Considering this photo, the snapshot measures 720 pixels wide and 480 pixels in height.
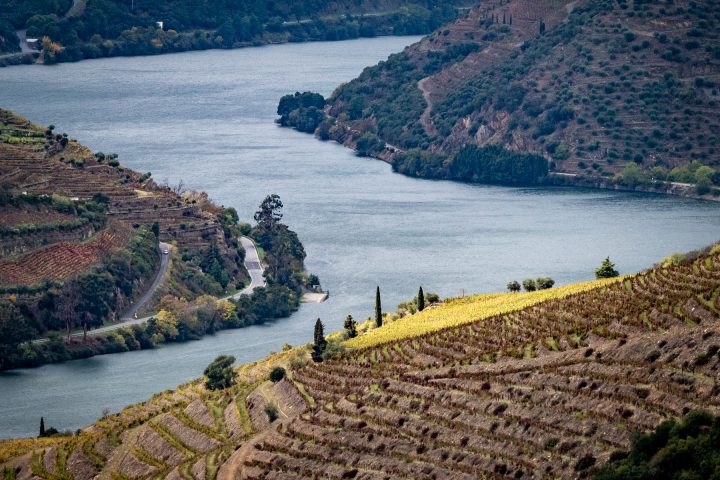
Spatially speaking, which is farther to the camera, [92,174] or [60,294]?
[92,174]

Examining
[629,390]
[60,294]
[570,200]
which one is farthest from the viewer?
[570,200]

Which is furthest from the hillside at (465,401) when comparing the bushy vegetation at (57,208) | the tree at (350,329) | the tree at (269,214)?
the tree at (269,214)

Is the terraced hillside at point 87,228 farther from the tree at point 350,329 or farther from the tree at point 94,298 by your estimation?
the tree at point 350,329

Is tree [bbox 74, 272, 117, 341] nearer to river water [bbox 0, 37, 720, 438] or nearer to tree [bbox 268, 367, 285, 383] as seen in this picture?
river water [bbox 0, 37, 720, 438]

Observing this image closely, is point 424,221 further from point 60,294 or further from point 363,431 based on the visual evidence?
point 363,431

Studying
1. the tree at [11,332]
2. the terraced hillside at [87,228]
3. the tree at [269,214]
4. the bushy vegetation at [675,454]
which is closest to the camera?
the bushy vegetation at [675,454]

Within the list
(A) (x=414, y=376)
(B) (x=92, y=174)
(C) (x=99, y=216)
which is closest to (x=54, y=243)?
(C) (x=99, y=216)

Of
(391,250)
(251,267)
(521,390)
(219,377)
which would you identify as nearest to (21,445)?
(219,377)
